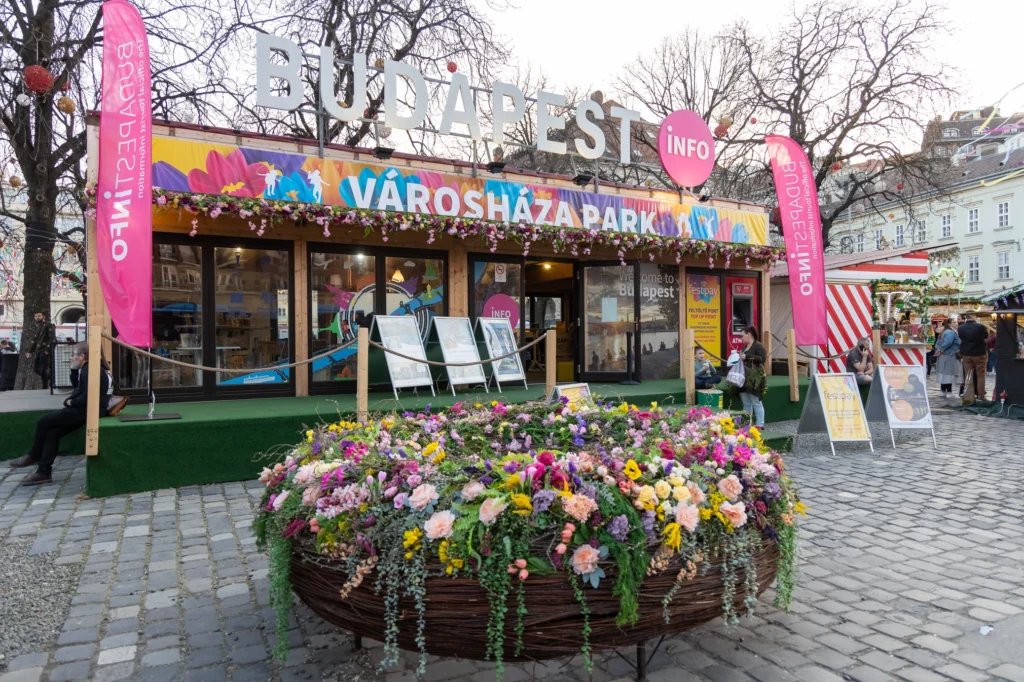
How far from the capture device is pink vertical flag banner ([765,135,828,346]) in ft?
31.5

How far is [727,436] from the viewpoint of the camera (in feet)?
10.5

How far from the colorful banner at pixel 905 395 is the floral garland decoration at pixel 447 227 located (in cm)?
347

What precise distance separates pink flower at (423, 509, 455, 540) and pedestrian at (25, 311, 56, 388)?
12304mm

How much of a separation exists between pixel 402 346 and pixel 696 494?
6515mm

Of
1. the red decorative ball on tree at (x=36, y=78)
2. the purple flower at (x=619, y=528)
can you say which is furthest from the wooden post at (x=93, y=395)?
the purple flower at (x=619, y=528)

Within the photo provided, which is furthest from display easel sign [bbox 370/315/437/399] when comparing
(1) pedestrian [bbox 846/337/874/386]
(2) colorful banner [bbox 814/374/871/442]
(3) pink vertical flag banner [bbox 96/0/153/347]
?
(1) pedestrian [bbox 846/337/874/386]

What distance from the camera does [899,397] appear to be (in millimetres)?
8727

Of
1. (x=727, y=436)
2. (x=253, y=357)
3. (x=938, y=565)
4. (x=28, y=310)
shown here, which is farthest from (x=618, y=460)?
(x=28, y=310)

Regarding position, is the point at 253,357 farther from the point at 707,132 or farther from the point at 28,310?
the point at 707,132

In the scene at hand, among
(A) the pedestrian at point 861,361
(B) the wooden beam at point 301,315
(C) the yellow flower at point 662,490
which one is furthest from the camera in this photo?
(A) the pedestrian at point 861,361

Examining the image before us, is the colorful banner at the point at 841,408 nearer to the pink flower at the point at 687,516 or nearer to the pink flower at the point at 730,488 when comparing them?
the pink flower at the point at 730,488

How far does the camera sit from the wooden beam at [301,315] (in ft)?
28.7

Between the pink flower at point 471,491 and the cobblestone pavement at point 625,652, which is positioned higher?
the pink flower at point 471,491

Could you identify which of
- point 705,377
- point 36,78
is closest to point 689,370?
point 705,377
